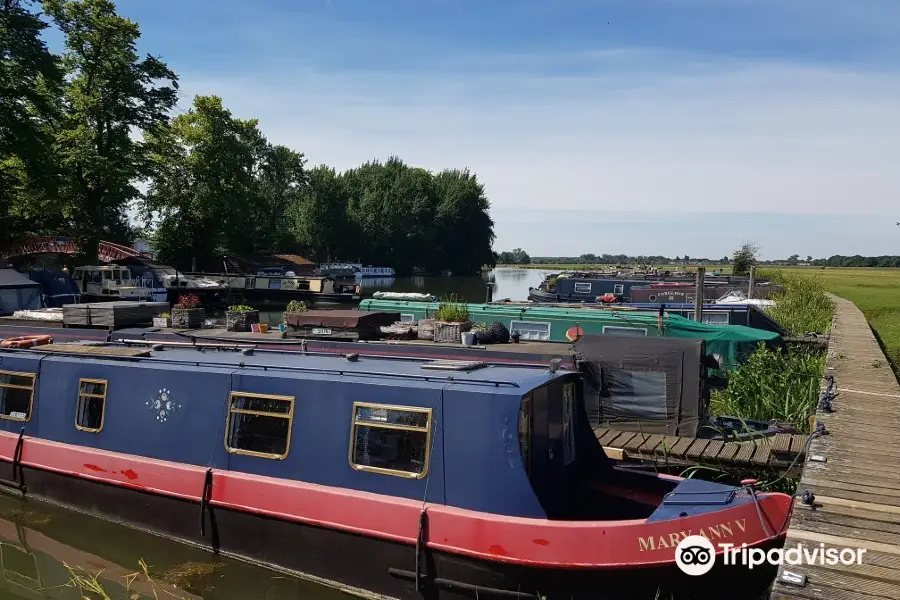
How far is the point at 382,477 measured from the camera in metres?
7.79

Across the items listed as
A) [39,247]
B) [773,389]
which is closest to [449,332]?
[773,389]

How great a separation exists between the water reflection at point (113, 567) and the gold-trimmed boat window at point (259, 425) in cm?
148

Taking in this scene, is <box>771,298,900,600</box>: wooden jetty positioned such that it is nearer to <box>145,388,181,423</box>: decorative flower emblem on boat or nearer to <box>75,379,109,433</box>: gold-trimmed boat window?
<box>145,388,181,423</box>: decorative flower emblem on boat

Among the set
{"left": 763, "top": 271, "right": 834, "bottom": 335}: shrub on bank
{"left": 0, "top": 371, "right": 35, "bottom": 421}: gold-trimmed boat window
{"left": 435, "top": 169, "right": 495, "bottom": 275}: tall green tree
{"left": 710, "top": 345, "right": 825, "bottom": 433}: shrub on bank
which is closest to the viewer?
{"left": 0, "top": 371, "right": 35, "bottom": 421}: gold-trimmed boat window

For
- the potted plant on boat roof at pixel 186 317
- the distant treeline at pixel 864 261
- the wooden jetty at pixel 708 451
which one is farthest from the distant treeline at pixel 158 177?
the distant treeline at pixel 864 261

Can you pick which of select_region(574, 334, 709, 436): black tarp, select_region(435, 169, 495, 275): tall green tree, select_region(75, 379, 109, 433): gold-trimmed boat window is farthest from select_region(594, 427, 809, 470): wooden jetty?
select_region(435, 169, 495, 275): tall green tree

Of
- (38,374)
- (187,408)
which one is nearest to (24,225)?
(38,374)

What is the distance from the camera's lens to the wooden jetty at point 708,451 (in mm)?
9312

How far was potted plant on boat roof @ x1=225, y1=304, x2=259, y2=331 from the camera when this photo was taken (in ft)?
49.7

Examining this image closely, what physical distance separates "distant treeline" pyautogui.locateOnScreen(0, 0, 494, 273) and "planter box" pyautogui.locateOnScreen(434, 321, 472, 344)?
2196 centimetres

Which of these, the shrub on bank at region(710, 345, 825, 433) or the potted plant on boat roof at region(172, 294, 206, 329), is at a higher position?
the potted plant on boat roof at region(172, 294, 206, 329)

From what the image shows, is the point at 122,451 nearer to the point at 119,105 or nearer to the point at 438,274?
the point at 119,105

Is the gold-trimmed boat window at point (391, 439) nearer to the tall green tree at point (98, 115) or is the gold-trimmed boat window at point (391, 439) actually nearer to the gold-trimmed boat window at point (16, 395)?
the gold-trimmed boat window at point (16, 395)

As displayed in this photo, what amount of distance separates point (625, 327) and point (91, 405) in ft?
36.4
